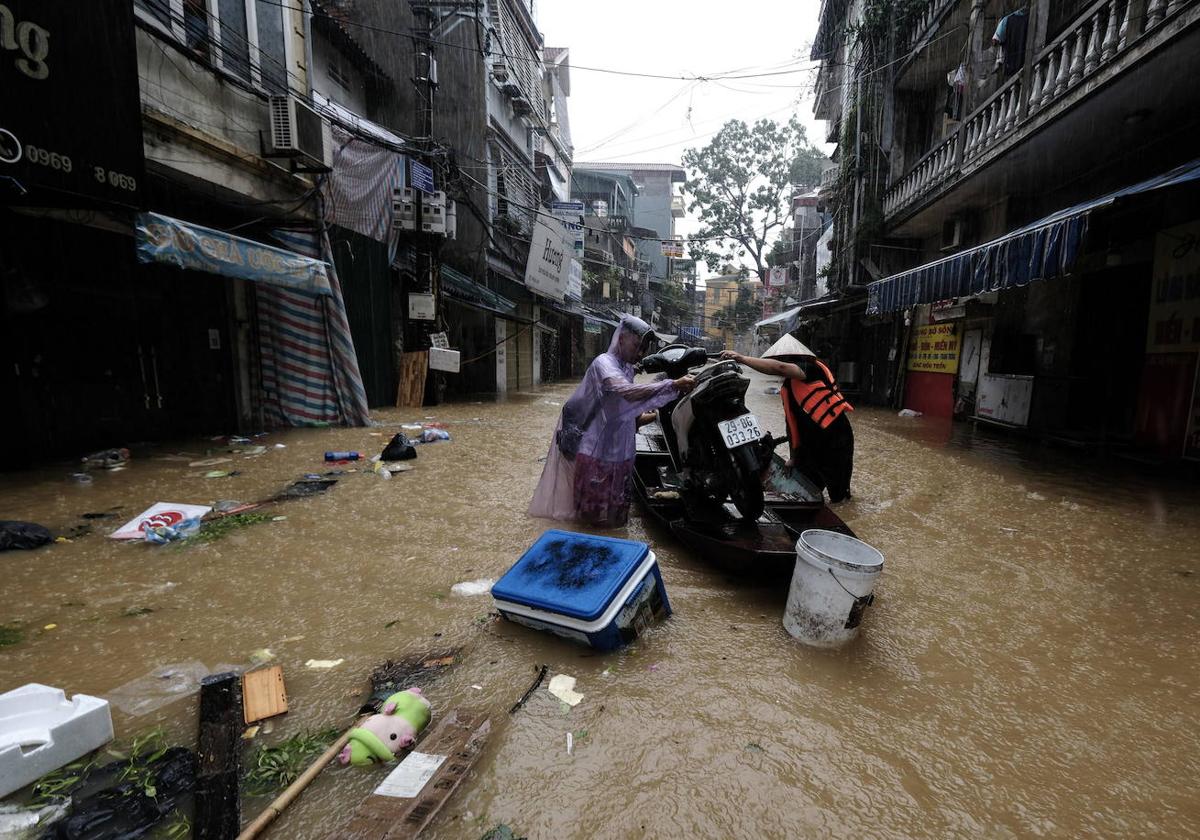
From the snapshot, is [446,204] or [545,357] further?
[545,357]

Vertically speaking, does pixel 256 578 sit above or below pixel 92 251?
below

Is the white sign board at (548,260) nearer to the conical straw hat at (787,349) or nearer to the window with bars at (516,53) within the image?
the window with bars at (516,53)

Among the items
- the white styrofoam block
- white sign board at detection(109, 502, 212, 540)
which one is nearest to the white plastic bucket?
the white styrofoam block

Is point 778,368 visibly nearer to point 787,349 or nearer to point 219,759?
point 787,349

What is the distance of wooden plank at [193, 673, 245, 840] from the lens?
1.41 meters

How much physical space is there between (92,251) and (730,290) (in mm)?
52697

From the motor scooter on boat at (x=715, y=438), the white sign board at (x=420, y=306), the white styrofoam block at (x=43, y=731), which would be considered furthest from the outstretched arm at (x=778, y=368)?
the white sign board at (x=420, y=306)

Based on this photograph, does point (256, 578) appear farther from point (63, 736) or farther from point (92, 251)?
point (92, 251)

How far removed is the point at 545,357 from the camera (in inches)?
890

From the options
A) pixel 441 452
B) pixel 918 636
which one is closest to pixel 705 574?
pixel 918 636

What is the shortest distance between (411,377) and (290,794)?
10495 millimetres

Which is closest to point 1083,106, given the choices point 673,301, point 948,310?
point 948,310

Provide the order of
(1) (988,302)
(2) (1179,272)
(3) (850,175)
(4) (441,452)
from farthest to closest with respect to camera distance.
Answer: (3) (850,175), (1) (988,302), (4) (441,452), (2) (1179,272)

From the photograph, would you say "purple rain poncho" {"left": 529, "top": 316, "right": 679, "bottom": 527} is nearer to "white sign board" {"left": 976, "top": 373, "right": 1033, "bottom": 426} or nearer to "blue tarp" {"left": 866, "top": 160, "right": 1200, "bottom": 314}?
"blue tarp" {"left": 866, "top": 160, "right": 1200, "bottom": 314}
